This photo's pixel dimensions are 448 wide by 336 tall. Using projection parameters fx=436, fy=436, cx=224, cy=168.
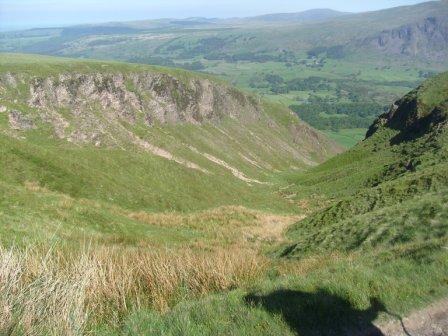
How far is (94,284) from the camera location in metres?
10.1

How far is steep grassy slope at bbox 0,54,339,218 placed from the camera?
44.4 m

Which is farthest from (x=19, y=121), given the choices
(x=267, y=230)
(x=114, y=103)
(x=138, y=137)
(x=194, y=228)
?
(x=267, y=230)

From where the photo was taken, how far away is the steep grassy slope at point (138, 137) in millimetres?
44438

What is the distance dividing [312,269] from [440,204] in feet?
40.5

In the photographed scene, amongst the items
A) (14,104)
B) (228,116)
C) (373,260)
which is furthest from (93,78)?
(373,260)

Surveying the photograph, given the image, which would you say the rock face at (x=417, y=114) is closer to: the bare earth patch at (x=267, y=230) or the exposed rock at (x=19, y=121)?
the bare earth patch at (x=267, y=230)

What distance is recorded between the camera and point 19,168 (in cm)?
3997

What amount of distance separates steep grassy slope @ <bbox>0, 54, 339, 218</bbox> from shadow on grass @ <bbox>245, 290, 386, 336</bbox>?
33245mm

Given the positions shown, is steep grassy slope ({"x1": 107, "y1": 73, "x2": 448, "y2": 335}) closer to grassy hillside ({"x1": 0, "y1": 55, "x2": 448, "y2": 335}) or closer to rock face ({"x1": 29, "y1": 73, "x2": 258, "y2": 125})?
grassy hillside ({"x1": 0, "y1": 55, "x2": 448, "y2": 335})

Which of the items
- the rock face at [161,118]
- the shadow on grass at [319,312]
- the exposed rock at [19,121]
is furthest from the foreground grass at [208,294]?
the exposed rock at [19,121]

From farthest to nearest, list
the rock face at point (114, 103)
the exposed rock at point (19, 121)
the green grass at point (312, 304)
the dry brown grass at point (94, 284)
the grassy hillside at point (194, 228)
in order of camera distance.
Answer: the rock face at point (114, 103) → the exposed rock at point (19, 121) → the grassy hillside at point (194, 228) → the green grass at point (312, 304) → the dry brown grass at point (94, 284)

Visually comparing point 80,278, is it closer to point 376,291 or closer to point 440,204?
point 376,291

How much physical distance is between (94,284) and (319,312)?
5.12 meters

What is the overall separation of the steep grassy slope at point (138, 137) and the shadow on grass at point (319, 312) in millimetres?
33245
